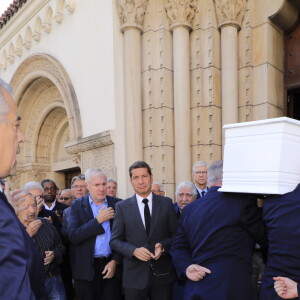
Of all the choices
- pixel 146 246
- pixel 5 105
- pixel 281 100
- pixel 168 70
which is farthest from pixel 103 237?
pixel 281 100

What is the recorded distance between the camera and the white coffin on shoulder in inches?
70.5

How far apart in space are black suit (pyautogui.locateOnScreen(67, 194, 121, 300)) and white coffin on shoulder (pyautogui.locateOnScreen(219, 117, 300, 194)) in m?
1.54

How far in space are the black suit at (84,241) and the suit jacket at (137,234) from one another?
0.27 metres

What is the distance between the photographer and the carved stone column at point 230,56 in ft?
15.8

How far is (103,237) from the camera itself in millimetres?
3264

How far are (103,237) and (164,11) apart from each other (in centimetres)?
359

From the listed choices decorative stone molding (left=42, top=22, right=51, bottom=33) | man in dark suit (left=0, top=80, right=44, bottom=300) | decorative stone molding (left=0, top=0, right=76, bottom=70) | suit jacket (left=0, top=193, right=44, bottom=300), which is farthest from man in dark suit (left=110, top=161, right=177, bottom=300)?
decorative stone molding (left=42, top=22, right=51, bottom=33)

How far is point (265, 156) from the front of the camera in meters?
1.83

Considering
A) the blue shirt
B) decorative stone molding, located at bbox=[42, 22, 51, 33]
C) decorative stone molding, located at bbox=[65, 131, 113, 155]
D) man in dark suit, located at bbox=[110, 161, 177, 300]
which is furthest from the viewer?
decorative stone molding, located at bbox=[42, 22, 51, 33]

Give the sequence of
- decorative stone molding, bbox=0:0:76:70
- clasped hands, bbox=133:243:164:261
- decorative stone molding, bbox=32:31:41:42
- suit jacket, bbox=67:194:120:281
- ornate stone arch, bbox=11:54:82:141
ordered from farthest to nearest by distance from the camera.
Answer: decorative stone molding, bbox=32:31:41:42, decorative stone molding, bbox=0:0:76:70, ornate stone arch, bbox=11:54:82:141, suit jacket, bbox=67:194:120:281, clasped hands, bbox=133:243:164:261

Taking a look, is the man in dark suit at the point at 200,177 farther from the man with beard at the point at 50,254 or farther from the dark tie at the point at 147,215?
the man with beard at the point at 50,254

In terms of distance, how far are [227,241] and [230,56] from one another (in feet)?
11.0

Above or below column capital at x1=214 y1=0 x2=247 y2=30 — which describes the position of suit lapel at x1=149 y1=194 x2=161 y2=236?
below

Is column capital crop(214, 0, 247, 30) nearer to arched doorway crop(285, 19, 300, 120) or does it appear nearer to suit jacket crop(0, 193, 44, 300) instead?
arched doorway crop(285, 19, 300, 120)
